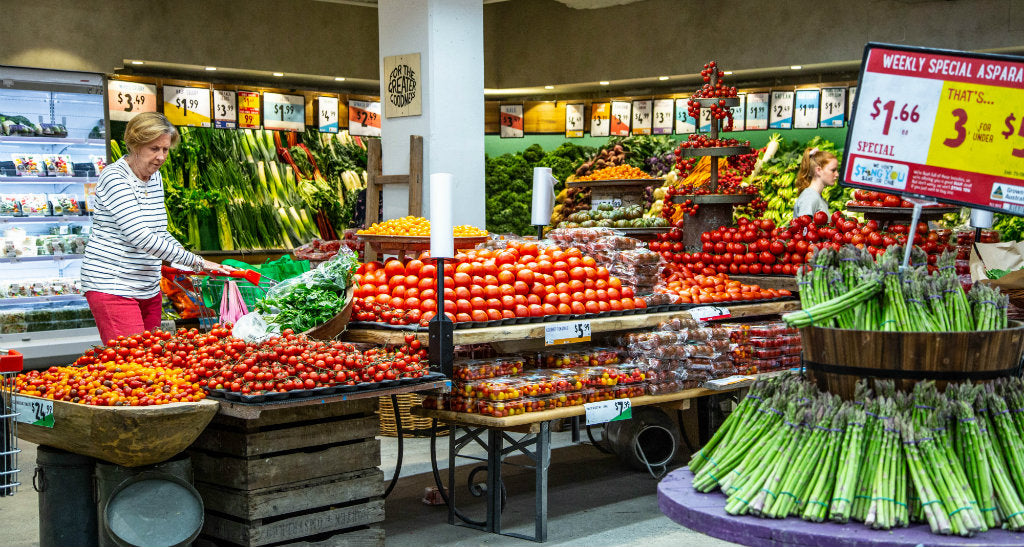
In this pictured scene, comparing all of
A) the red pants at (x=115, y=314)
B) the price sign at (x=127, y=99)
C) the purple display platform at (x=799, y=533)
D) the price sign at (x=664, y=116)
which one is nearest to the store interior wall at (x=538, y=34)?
the price sign at (x=127, y=99)

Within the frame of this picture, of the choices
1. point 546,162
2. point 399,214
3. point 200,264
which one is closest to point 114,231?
point 200,264

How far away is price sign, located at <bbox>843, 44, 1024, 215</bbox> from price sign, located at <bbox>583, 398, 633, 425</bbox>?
2082 millimetres

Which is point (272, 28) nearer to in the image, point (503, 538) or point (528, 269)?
point (528, 269)

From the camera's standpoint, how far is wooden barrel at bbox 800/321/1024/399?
107 inches

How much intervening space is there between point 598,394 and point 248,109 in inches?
243

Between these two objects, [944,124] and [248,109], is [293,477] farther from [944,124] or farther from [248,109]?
[248,109]

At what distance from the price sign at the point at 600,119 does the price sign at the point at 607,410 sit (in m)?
6.49

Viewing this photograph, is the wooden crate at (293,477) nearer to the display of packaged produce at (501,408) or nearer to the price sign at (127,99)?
the display of packaged produce at (501,408)

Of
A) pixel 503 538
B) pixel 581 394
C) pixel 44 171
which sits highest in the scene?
pixel 44 171

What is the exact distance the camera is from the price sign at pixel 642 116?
11.1 meters

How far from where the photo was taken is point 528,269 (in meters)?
5.43

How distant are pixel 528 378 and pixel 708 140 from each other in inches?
111

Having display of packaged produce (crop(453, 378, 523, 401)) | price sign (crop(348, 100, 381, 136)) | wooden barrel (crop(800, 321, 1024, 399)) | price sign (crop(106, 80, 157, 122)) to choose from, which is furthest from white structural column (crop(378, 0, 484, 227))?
wooden barrel (crop(800, 321, 1024, 399))

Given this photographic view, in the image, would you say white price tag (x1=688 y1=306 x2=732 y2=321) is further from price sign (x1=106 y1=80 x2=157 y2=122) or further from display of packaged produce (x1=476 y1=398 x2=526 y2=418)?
price sign (x1=106 y1=80 x2=157 y2=122)
